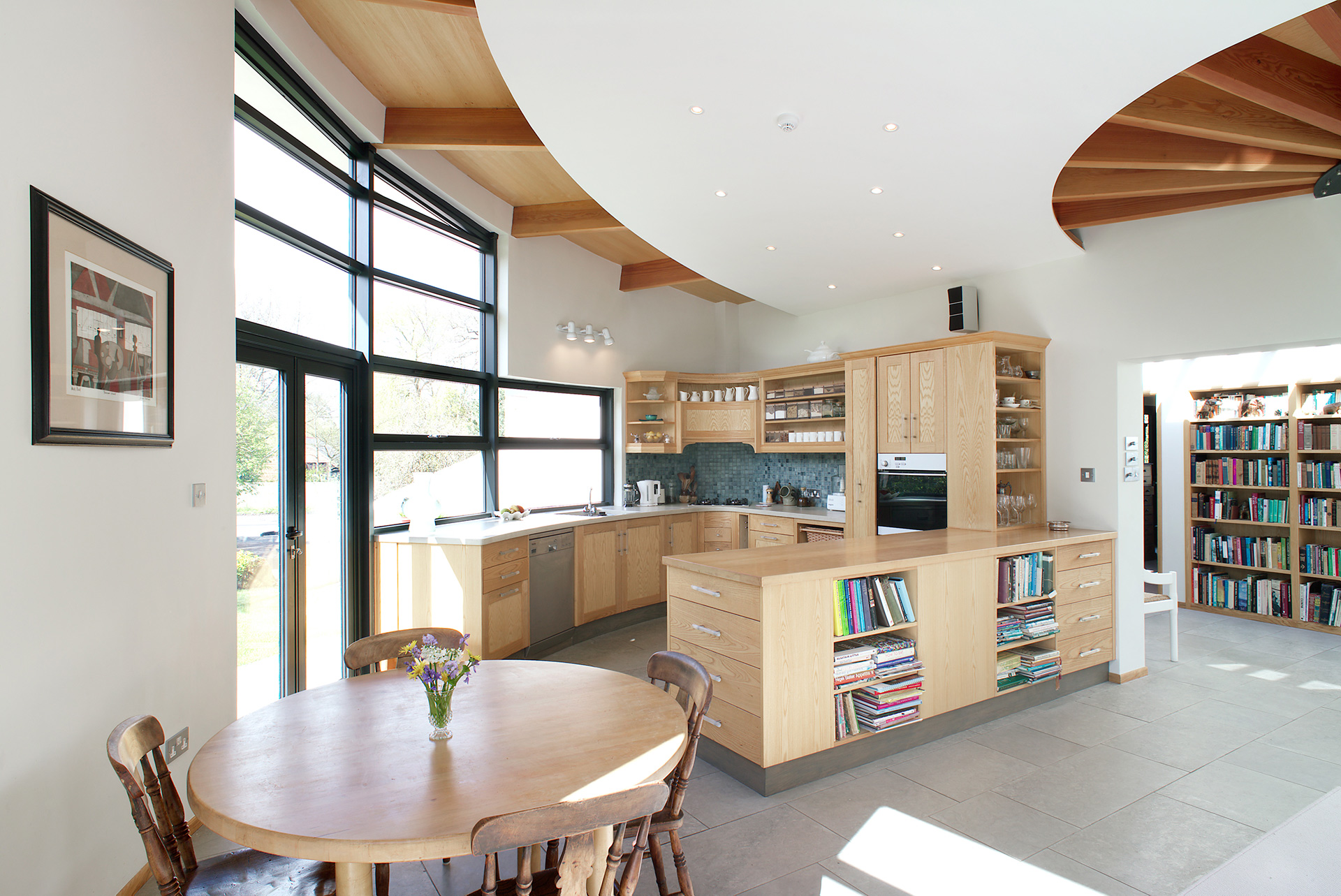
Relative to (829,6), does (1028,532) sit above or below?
below

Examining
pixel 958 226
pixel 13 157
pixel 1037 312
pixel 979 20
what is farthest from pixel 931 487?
pixel 13 157

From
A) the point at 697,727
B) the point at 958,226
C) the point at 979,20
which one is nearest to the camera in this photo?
the point at 697,727

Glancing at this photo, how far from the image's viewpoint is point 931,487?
507 cm

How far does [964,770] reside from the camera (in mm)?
3195

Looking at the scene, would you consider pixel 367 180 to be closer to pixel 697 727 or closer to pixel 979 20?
pixel 979 20

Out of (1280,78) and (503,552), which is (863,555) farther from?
(1280,78)

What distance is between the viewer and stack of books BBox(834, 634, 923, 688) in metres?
3.18

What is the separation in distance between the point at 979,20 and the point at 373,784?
2.77m

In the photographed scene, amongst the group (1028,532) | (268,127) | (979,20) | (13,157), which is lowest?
(1028,532)

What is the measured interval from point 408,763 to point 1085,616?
4390 millimetres

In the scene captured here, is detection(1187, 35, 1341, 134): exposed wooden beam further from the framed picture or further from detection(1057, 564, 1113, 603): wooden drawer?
the framed picture

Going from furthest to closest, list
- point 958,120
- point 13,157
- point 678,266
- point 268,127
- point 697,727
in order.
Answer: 1. point 678,266
2. point 268,127
3. point 958,120
4. point 697,727
5. point 13,157

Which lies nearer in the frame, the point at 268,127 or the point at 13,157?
the point at 13,157

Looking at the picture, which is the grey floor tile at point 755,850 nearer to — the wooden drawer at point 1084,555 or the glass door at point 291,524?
the glass door at point 291,524
